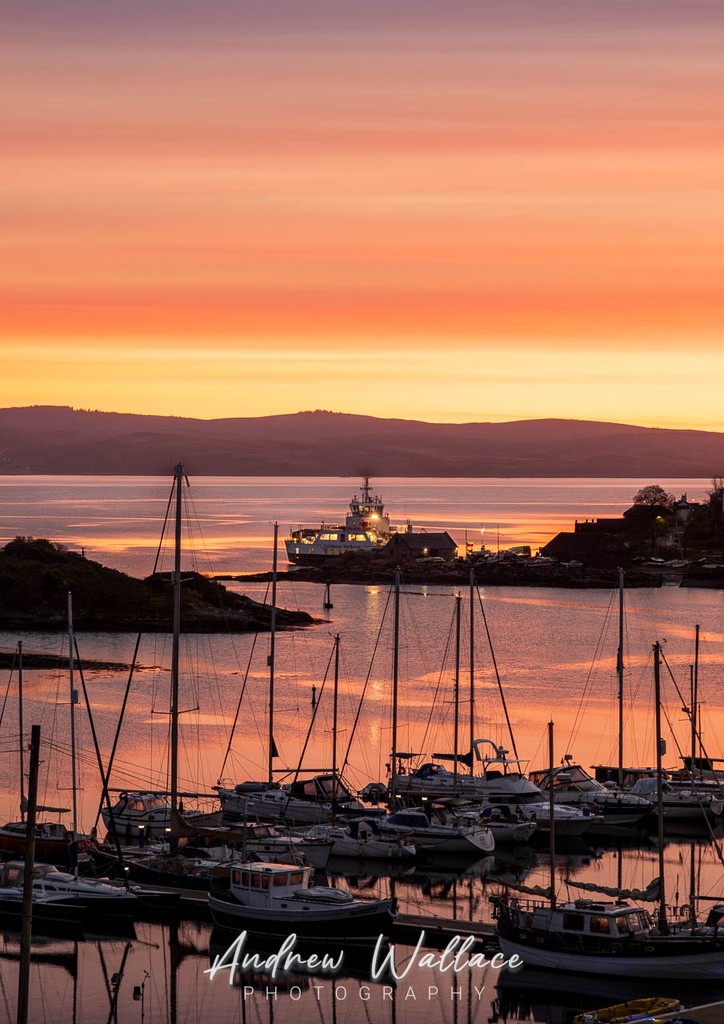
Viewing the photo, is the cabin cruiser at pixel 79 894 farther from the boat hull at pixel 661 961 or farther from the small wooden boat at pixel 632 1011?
the small wooden boat at pixel 632 1011

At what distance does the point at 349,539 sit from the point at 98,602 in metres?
44.3

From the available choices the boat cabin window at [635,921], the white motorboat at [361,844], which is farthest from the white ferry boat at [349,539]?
the boat cabin window at [635,921]

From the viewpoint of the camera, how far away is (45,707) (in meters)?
41.0

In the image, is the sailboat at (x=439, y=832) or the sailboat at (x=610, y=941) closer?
the sailboat at (x=610, y=941)

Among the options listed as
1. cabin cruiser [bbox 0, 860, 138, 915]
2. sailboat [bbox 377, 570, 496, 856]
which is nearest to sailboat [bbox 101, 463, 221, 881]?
sailboat [bbox 377, 570, 496, 856]

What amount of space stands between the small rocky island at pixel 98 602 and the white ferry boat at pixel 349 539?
126 feet

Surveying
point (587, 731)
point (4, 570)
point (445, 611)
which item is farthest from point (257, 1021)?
point (445, 611)

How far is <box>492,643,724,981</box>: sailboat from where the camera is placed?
61.3ft

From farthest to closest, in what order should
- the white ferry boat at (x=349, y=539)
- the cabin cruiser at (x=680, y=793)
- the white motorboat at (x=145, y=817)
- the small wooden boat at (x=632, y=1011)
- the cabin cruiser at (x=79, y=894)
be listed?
1. the white ferry boat at (x=349, y=539)
2. the cabin cruiser at (x=680, y=793)
3. the white motorboat at (x=145, y=817)
4. the cabin cruiser at (x=79, y=894)
5. the small wooden boat at (x=632, y=1011)

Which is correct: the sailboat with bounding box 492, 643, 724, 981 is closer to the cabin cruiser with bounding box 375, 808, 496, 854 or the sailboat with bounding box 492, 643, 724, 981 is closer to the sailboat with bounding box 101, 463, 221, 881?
the cabin cruiser with bounding box 375, 808, 496, 854

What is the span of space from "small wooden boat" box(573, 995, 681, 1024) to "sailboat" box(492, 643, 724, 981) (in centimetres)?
169

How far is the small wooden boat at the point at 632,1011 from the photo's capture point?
53.6 feet

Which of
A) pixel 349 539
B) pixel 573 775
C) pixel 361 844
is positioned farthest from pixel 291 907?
pixel 349 539

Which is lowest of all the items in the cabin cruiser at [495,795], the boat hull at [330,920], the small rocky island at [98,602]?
the boat hull at [330,920]
